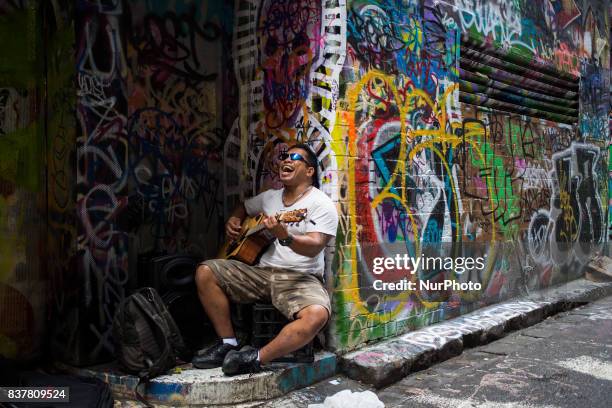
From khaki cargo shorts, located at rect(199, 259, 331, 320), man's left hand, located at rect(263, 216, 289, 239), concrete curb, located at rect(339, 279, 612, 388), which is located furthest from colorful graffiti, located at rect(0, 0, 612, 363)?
man's left hand, located at rect(263, 216, 289, 239)

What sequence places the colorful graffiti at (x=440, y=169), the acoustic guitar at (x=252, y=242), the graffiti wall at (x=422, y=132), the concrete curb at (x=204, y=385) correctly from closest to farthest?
the concrete curb at (x=204, y=385) < the acoustic guitar at (x=252, y=242) < the graffiti wall at (x=422, y=132) < the colorful graffiti at (x=440, y=169)

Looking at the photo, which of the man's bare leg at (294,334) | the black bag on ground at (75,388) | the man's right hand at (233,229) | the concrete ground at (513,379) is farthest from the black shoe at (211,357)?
the man's right hand at (233,229)

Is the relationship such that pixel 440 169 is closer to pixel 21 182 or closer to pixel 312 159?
pixel 312 159

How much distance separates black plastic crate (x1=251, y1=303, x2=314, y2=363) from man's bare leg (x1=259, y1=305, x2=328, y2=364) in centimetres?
17

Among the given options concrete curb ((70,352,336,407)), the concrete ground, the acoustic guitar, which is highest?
the acoustic guitar

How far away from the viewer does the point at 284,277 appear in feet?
13.7

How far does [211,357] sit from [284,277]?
0.71 meters

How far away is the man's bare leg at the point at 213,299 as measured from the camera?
4.09m

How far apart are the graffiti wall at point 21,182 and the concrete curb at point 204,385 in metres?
0.61

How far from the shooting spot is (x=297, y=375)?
4113mm

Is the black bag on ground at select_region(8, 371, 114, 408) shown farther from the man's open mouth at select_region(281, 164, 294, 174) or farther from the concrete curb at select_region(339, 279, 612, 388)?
the man's open mouth at select_region(281, 164, 294, 174)

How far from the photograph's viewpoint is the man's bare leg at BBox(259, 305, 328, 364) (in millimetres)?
3914

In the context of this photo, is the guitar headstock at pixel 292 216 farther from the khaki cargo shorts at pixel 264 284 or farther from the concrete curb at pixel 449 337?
the concrete curb at pixel 449 337

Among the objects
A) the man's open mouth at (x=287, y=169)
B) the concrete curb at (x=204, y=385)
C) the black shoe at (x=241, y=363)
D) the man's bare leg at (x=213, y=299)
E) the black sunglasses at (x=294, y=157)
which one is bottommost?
the concrete curb at (x=204, y=385)
